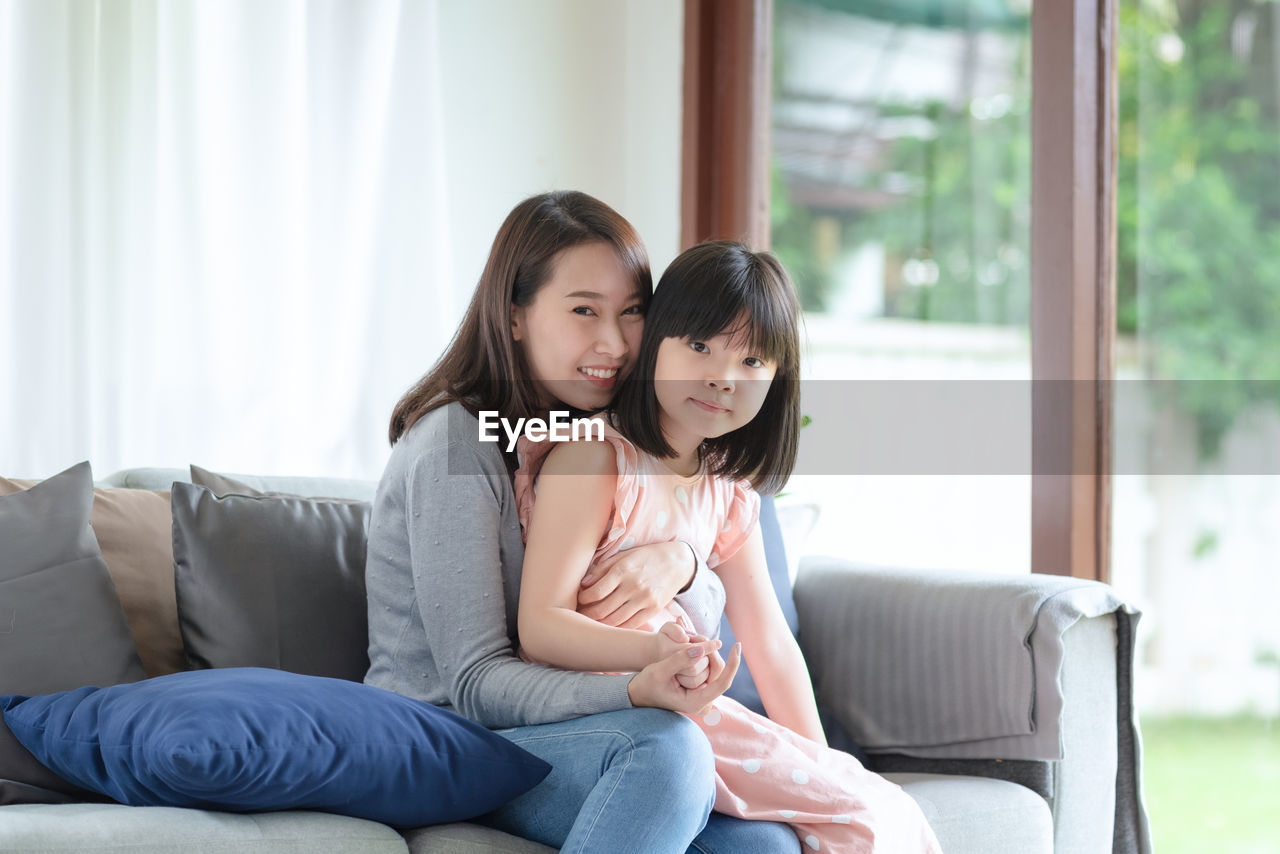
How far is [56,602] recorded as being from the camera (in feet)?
4.55

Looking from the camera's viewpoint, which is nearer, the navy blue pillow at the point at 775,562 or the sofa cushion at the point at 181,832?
the sofa cushion at the point at 181,832

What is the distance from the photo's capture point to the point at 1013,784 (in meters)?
1.57

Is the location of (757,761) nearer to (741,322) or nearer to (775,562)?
(741,322)

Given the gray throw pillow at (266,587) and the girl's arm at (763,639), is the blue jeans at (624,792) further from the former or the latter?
the gray throw pillow at (266,587)

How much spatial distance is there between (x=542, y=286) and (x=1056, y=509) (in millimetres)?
1162

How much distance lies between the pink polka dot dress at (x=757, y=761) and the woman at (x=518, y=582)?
0.08 ft

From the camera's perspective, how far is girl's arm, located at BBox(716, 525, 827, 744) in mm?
1524

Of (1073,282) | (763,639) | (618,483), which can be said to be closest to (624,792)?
(618,483)

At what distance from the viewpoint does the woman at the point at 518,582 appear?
112 cm

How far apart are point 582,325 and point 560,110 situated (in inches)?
60.4

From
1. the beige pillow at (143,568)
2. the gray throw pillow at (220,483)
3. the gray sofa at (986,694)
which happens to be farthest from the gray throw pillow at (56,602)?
the gray sofa at (986,694)

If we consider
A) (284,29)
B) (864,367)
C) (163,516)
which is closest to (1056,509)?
(864,367)

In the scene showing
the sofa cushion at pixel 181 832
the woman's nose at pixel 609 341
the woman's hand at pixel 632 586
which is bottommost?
the sofa cushion at pixel 181 832

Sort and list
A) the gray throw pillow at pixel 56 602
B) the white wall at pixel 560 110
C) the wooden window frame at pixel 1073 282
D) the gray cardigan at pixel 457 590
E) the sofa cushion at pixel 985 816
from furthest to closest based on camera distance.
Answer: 1. the white wall at pixel 560 110
2. the wooden window frame at pixel 1073 282
3. the sofa cushion at pixel 985 816
4. the gray throw pillow at pixel 56 602
5. the gray cardigan at pixel 457 590
